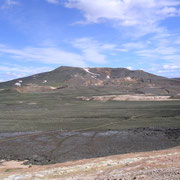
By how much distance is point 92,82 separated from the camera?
8269 centimetres

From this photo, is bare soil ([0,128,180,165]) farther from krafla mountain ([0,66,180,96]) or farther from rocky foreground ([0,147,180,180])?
krafla mountain ([0,66,180,96])

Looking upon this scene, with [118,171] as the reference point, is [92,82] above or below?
above

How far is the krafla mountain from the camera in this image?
2736 inches

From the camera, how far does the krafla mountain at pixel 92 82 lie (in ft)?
228

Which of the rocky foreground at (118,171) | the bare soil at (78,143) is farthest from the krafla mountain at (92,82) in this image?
the rocky foreground at (118,171)

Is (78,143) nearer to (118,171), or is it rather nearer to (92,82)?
(118,171)

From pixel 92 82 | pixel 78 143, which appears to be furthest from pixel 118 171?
pixel 92 82

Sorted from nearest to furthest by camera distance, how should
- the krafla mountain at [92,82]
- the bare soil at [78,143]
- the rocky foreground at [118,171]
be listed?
the rocky foreground at [118,171], the bare soil at [78,143], the krafla mountain at [92,82]

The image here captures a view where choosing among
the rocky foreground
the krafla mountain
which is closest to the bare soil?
the rocky foreground

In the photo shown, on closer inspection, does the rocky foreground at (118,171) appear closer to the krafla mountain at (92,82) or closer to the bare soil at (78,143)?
the bare soil at (78,143)

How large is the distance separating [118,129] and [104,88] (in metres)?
47.4

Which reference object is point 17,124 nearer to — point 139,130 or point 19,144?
point 19,144

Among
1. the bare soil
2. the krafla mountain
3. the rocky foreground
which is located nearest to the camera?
the rocky foreground

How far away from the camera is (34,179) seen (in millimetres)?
9562
